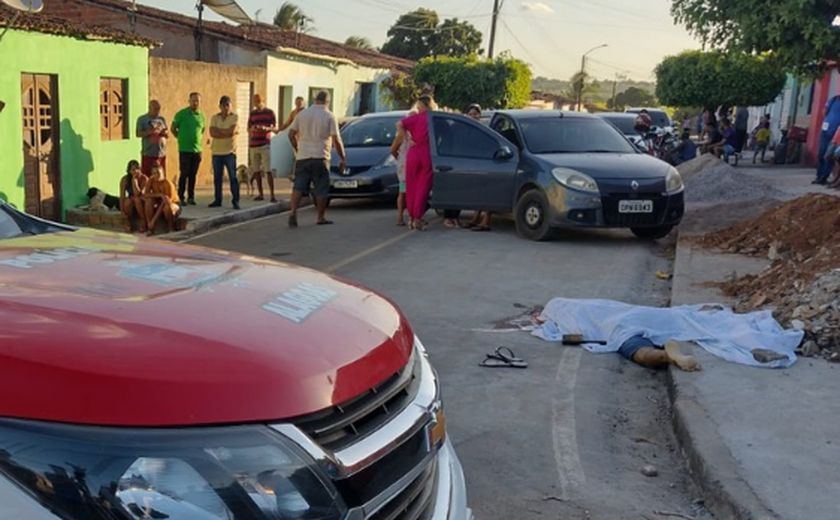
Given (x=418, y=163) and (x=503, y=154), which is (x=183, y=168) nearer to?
(x=418, y=163)

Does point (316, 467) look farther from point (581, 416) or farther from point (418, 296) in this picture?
point (418, 296)

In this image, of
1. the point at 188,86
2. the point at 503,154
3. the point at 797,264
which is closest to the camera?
the point at 797,264

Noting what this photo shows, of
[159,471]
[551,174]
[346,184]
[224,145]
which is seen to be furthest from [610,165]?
[159,471]

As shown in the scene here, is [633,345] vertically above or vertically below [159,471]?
below

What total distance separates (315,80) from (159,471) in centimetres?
2358

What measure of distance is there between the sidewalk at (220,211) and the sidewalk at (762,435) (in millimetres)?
7796

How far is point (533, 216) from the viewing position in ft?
36.7

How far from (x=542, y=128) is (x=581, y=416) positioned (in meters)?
7.29

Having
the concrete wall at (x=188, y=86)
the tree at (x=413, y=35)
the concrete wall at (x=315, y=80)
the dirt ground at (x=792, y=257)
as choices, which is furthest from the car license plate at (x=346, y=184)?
the tree at (x=413, y=35)

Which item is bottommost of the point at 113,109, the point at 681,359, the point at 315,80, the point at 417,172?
the point at 681,359

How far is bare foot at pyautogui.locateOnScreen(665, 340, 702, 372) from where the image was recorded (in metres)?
5.64

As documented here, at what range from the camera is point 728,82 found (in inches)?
1095

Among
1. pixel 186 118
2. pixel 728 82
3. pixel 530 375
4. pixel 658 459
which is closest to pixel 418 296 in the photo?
pixel 530 375

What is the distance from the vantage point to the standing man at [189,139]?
13.7m
